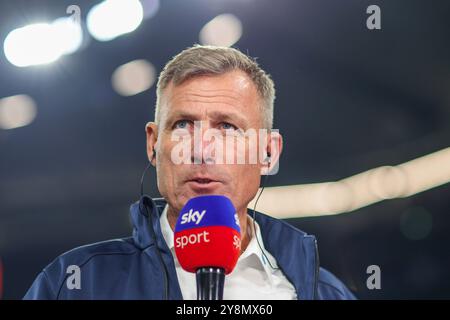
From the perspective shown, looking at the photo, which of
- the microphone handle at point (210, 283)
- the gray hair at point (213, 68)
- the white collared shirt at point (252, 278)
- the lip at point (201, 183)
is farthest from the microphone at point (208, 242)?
the gray hair at point (213, 68)

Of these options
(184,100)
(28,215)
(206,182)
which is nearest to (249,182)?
(206,182)

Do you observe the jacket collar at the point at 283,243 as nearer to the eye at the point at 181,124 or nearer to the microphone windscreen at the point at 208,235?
the eye at the point at 181,124

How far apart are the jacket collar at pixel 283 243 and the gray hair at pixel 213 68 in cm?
35

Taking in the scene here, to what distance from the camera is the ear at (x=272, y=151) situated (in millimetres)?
2314

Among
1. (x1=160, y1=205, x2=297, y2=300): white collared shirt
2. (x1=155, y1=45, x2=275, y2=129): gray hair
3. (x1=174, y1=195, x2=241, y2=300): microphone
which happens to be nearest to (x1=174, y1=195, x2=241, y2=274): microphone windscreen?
(x1=174, y1=195, x2=241, y2=300): microphone

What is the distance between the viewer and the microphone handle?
1.43 m

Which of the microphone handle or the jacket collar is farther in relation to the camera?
the jacket collar

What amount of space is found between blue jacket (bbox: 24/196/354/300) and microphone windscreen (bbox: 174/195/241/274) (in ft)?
1.29

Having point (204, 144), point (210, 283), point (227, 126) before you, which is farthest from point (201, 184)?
point (210, 283)

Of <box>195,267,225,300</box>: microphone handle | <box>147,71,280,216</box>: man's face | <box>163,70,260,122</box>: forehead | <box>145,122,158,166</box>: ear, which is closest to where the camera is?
<box>195,267,225,300</box>: microphone handle

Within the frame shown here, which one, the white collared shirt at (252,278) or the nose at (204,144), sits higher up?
the nose at (204,144)

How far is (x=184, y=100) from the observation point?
83.5 inches

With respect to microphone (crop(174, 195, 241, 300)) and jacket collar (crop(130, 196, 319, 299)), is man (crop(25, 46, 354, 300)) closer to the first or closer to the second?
jacket collar (crop(130, 196, 319, 299))
